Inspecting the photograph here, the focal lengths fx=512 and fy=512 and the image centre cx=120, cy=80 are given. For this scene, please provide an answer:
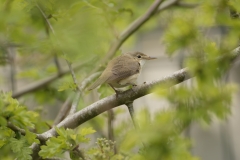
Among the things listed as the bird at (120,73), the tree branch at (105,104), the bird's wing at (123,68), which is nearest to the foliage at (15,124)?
the tree branch at (105,104)

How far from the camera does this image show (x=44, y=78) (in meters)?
5.56

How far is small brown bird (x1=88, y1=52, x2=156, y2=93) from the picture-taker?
3773mm

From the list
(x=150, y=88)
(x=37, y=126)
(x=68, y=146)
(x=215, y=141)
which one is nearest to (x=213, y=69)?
(x=150, y=88)

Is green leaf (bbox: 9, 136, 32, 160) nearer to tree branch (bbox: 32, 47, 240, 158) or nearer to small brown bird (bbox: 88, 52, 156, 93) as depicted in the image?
tree branch (bbox: 32, 47, 240, 158)

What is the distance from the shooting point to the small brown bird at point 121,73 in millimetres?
3773

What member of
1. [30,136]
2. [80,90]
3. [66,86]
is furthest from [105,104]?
[30,136]

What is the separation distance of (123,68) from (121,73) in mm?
138

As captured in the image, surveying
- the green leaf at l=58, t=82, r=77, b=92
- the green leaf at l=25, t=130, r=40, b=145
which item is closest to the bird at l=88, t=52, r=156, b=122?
the green leaf at l=58, t=82, r=77, b=92

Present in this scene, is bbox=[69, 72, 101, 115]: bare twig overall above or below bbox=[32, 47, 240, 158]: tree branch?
below

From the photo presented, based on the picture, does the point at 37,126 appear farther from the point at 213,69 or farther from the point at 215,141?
the point at 215,141

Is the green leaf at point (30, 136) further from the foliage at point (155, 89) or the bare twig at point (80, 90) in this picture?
the bare twig at point (80, 90)

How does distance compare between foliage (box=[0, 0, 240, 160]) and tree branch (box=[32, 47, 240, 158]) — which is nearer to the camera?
foliage (box=[0, 0, 240, 160])

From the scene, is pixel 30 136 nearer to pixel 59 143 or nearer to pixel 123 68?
pixel 59 143

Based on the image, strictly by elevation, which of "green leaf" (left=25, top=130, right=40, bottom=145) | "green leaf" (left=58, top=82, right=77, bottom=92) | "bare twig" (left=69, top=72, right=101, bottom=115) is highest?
"green leaf" (left=25, top=130, right=40, bottom=145)
